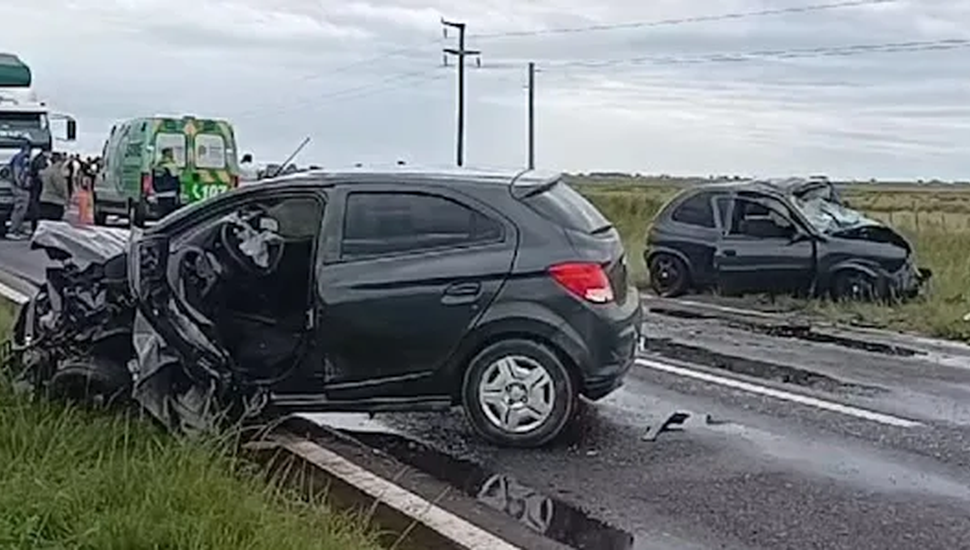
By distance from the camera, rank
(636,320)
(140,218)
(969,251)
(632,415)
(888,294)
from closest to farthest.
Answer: (636,320), (632,415), (888,294), (969,251), (140,218)

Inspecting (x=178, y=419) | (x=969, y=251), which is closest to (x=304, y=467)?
(x=178, y=419)

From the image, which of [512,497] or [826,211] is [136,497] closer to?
[512,497]

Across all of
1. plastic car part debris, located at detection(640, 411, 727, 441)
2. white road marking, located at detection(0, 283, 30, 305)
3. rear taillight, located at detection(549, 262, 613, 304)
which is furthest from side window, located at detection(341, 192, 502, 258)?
white road marking, located at detection(0, 283, 30, 305)

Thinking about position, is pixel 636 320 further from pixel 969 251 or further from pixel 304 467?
pixel 969 251

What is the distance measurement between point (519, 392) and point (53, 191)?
1913 centimetres

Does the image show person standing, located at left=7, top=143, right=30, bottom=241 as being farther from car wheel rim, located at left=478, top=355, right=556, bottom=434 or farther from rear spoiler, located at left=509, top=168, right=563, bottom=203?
car wheel rim, located at left=478, top=355, right=556, bottom=434

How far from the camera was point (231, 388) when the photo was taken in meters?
8.18

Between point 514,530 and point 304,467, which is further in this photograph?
point 304,467

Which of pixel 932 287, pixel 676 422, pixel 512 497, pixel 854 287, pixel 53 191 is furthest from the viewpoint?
pixel 53 191

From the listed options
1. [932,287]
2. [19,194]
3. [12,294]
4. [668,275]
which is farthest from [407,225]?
[19,194]

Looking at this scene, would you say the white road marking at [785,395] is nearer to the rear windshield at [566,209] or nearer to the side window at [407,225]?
the rear windshield at [566,209]

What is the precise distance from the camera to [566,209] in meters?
8.74

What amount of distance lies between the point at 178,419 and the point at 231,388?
62 cm

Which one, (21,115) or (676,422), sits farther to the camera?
(21,115)
